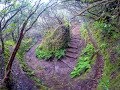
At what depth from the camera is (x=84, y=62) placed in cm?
1585

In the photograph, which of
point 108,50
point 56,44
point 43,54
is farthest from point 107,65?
point 43,54

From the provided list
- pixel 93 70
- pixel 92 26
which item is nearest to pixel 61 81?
pixel 93 70

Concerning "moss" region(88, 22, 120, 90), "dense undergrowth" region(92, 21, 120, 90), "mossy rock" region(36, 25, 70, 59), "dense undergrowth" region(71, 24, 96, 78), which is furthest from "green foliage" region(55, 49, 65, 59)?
"moss" region(88, 22, 120, 90)

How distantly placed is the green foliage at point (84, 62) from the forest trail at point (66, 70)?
524 millimetres

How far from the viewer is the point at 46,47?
22281mm

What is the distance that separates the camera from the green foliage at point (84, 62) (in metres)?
15.2

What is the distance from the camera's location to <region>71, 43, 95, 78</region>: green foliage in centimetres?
1523

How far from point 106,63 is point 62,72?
4.44 metres

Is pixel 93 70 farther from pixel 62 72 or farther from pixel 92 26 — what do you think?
pixel 92 26

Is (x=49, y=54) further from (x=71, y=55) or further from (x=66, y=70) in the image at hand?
(x=66, y=70)

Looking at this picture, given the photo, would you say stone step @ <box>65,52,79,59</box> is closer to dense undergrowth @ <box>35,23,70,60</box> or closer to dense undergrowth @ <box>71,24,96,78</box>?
dense undergrowth @ <box>35,23,70,60</box>

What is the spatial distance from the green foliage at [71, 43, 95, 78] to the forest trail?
20.6 inches

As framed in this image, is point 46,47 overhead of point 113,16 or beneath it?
beneath

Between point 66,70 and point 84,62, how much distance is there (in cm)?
185
